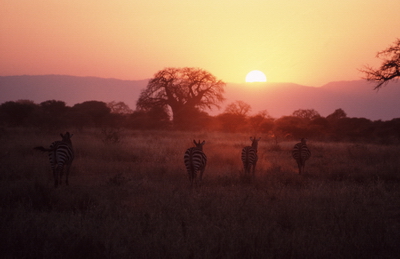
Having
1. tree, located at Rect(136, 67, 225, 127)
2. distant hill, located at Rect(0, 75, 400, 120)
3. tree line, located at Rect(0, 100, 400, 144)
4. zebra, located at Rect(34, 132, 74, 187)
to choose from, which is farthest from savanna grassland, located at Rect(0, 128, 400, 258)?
distant hill, located at Rect(0, 75, 400, 120)

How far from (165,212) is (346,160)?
36.9 feet

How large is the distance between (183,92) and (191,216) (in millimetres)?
36508

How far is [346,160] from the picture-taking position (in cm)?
1459

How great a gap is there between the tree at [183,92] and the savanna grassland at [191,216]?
1177 inches

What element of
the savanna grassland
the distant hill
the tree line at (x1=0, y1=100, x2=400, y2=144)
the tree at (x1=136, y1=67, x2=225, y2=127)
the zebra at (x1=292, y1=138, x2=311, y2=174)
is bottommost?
the savanna grassland

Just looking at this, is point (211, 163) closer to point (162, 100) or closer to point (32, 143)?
point (32, 143)

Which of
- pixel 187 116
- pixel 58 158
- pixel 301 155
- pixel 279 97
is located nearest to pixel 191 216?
pixel 58 158

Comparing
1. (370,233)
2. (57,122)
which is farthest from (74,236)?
(57,122)

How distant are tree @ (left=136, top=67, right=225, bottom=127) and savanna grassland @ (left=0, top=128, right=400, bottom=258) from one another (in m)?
29.9

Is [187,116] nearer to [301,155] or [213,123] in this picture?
[213,123]

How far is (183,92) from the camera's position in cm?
4175

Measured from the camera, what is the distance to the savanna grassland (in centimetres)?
445

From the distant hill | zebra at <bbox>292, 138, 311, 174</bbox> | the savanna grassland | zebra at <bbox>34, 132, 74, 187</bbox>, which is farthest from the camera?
the distant hill

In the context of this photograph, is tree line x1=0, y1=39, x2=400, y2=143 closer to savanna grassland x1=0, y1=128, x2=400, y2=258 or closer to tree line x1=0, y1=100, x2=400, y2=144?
tree line x1=0, y1=100, x2=400, y2=144
